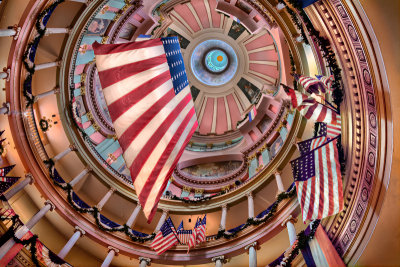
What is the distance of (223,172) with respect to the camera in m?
21.9

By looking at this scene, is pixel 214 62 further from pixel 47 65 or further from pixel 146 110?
pixel 146 110

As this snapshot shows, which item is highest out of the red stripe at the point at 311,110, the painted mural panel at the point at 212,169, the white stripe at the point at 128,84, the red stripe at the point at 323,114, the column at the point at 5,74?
the painted mural panel at the point at 212,169

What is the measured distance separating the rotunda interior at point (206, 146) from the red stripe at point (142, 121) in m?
0.05

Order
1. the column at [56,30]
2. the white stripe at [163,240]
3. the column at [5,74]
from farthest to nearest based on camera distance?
the column at [56,30]
the white stripe at [163,240]
the column at [5,74]

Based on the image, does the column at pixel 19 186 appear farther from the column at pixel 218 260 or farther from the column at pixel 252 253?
the column at pixel 252 253

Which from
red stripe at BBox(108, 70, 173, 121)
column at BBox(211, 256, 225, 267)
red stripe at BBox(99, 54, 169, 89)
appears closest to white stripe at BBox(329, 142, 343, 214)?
red stripe at BBox(108, 70, 173, 121)

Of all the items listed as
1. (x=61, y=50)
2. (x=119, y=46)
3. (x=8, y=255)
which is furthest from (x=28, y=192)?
(x=119, y=46)

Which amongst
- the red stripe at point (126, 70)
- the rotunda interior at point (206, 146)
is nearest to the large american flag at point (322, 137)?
the rotunda interior at point (206, 146)

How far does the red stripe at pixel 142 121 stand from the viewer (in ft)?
18.7

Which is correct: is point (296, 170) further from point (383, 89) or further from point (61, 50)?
point (61, 50)

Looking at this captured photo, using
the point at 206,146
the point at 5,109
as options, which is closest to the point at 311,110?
the point at 5,109

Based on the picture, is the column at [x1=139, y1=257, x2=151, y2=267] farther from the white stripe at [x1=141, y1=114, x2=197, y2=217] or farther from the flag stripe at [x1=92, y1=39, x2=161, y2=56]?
the flag stripe at [x1=92, y1=39, x2=161, y2=56]

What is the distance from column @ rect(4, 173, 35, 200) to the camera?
1152 cm

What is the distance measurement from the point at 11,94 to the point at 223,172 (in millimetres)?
16165
